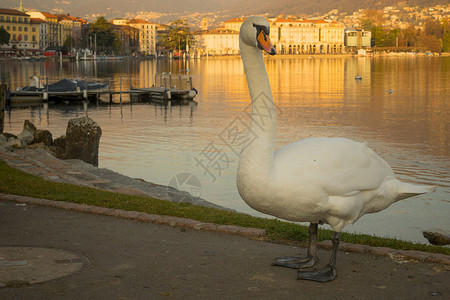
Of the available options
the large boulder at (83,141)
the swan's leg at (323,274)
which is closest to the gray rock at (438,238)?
the swan's leg at (323,274)

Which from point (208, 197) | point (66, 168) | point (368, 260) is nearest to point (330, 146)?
point (368, 260)

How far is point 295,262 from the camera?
612cm

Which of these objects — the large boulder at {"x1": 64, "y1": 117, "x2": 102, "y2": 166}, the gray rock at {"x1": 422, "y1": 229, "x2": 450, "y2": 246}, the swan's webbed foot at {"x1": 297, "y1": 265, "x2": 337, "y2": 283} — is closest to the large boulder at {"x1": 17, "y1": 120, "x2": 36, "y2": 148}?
the large boulder at {"x1": 64, "y1": 117, "x2": 102, "y2": 166}

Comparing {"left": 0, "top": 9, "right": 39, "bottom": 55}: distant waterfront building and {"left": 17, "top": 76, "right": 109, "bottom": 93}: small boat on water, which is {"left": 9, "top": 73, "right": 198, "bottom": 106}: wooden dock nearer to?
{"left": 17, "top": 76, "right": 109, "bottom": 93}: small boat on water

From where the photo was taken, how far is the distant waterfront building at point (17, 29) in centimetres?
18962

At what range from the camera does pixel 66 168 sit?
1402 centimetres

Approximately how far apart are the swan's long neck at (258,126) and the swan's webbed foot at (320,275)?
1082 mm

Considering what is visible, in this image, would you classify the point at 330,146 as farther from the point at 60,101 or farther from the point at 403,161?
the point at 60,101

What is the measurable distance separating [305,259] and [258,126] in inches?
61.7

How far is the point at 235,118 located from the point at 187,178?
19958mm

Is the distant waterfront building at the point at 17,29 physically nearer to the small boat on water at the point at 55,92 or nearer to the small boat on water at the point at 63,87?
the small boat on water at the point at 63,87

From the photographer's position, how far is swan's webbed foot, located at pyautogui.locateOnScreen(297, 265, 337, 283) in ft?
18.5

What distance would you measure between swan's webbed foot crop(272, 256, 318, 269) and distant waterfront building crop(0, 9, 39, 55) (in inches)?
7557

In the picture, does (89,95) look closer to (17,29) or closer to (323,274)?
(323,274)
